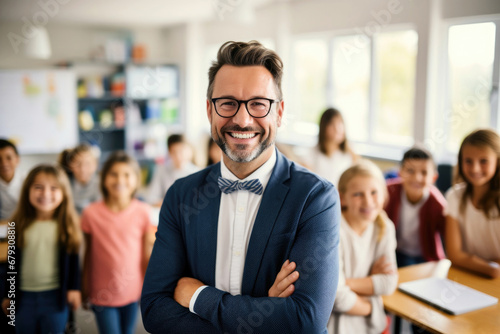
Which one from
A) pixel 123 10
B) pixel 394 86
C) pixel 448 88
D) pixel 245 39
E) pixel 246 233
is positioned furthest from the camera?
pixel 245 39

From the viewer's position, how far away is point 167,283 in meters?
1.50

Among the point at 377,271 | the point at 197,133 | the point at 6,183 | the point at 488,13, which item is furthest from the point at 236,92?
the point at 197,133

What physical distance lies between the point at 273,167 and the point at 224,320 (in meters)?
0.53

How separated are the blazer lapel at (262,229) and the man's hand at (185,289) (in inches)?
6.3

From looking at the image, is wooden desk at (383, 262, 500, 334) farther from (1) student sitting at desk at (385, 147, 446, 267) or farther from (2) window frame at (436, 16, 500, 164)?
(2) window frame at (436, 16, 500, 164)

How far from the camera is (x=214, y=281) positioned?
148 cm

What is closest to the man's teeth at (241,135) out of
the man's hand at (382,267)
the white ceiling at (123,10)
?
the man's hand at (382,267)

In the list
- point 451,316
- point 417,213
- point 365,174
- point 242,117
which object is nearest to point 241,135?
point 242,117

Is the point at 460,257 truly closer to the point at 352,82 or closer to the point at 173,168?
the point at 173,168

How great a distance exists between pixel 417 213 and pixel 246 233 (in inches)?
68.8

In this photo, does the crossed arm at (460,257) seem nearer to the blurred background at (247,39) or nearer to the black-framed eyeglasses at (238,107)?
the black-framed eyeglasses at (238,107)

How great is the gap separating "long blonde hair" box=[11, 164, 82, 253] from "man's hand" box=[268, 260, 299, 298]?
1488 millimetres

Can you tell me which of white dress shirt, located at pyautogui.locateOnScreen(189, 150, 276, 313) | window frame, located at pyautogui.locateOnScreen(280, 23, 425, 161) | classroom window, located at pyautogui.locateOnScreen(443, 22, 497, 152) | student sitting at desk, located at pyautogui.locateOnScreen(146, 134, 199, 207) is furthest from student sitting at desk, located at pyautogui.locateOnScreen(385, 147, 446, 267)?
window frame, located at pyautogui.locateOnScreen(280, 23, 425, 161)

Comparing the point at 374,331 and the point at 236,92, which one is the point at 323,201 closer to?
the point at 236,92
